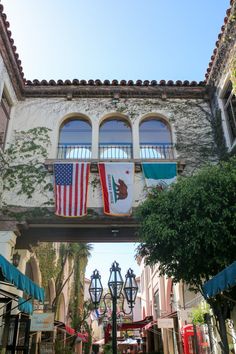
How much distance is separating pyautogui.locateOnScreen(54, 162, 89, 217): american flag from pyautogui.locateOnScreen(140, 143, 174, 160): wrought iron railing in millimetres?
2203

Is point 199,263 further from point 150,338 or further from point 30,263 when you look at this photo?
point 150,338

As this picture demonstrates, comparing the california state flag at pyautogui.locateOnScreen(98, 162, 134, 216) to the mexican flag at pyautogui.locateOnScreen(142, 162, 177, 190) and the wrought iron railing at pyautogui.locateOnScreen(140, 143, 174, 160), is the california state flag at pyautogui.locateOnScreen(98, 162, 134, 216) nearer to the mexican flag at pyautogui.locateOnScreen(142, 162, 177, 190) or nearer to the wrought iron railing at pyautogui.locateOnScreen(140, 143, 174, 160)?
the mexican flag at pyautogui.locateOnScreen(142, 162, 177, 190)

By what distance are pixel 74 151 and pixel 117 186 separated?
227 centimetres

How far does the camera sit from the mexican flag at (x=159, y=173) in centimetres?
1048

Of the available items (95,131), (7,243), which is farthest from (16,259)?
(95,131)

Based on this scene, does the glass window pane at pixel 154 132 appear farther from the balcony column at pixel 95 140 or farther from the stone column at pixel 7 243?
the stone column at pixel 7 243

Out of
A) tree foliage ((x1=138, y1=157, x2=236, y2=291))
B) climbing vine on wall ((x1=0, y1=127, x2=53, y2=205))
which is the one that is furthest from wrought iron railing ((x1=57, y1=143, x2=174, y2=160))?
tree foliage ((x1=138, y1=157, x2=236, y2=291))

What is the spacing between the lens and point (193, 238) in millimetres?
7410

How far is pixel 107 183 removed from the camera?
10445mm

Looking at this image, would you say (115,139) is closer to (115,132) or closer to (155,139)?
(115,132)

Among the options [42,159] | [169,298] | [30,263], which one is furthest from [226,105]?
[169,298]

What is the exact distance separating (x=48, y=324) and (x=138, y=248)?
6043mm

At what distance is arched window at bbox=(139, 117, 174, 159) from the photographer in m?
11.5

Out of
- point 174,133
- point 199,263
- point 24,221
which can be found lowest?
point 199,263
